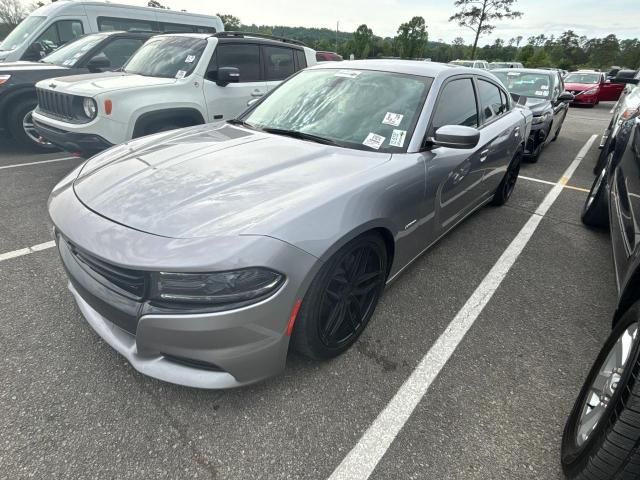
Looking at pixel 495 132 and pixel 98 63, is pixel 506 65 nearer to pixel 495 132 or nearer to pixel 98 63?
pixel 495 132

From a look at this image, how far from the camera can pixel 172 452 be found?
1643 millimetres

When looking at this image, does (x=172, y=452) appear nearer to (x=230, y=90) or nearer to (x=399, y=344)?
(x=399, y=344)

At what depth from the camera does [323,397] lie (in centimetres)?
195

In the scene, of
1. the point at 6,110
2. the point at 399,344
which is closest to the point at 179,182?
the point at 399,344

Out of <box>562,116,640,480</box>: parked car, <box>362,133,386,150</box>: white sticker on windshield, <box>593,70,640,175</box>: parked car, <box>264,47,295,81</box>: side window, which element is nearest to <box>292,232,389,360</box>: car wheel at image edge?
<box>362,133,386,150</box>: white sticker on windshield

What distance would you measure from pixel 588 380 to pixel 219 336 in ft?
5.40

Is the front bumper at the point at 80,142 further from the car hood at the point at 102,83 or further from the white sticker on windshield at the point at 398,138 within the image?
the white sticker on windshield at the point at 398,138

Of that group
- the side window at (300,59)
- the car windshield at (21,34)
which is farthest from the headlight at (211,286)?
the car windshield at (21,34)

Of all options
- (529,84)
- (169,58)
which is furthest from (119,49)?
(529,84)

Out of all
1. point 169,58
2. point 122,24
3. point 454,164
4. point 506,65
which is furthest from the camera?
point 506,65

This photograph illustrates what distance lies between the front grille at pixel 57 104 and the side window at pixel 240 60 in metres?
1.64

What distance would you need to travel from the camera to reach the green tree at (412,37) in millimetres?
53562

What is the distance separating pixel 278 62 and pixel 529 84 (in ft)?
17.4

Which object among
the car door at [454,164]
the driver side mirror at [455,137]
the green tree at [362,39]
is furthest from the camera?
the green tree at [362,39]
